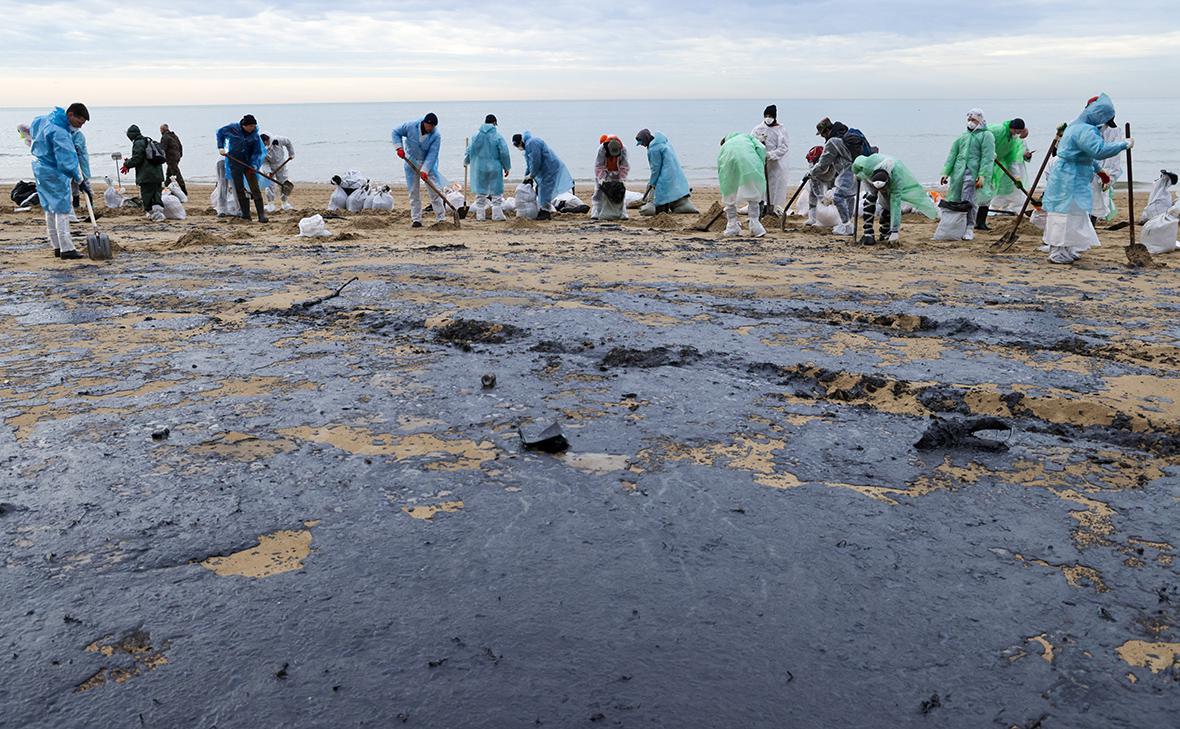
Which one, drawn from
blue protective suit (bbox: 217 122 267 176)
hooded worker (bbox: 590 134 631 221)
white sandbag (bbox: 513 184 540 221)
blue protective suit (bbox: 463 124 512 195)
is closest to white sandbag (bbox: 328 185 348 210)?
blue protective suit (bbox: 217 122 267 176)

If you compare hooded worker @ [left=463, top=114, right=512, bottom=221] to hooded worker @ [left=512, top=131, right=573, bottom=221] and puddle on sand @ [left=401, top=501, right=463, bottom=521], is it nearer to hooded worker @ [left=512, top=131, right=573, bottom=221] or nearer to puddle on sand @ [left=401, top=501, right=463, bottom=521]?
hooded worker @ [left=512, top=131, right=573, bottom=221]

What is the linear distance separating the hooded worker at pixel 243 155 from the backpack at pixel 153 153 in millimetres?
1296

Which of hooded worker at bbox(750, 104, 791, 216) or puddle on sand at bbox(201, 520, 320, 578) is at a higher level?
hooded worker at bbox(750, 104, 791, 216)

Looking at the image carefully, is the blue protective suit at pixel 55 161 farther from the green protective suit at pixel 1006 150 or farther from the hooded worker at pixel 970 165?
the green protective suit at pixel 1006 150

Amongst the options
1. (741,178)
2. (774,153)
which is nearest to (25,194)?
(741,178)

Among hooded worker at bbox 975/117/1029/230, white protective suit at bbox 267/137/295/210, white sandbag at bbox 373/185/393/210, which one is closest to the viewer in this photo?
hooded worker at bbox 975/117/1029/230

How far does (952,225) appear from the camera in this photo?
408 inches

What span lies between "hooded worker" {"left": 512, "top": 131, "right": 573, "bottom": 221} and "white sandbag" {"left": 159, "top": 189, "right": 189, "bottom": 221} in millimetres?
5699

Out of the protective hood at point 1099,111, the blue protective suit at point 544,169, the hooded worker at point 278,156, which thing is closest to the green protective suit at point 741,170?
the blue protective suit at point 544,169

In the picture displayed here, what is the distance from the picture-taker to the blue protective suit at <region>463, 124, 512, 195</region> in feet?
42.0

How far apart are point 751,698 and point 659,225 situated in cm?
1089

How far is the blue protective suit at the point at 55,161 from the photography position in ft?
29.3

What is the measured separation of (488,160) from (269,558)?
1090 centimetres

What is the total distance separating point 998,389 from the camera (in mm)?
4293
